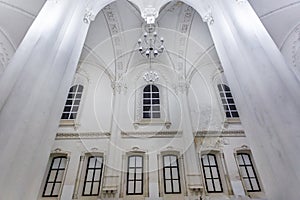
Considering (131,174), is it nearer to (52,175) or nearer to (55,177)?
(55,177)

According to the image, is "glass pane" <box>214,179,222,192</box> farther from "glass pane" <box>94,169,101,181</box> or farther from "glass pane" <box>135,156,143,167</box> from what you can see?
"glass pane" <box>94,169,101,181</box>

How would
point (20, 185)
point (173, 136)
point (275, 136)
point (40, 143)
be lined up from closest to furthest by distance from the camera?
1. point (20, 185)
2. point (275, 136)
3. point (40, 143)
4. point (173, 136)

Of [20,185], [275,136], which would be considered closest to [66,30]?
[20,185]

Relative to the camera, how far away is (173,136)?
8758mm

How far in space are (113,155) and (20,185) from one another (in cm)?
570

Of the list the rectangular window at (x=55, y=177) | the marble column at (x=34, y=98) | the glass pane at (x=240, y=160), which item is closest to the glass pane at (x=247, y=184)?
the glass pane at (x=240, y=160)

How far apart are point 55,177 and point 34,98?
6.13 metres

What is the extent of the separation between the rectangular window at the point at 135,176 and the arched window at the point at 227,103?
4.16 m

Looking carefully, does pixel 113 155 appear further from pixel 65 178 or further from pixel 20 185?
pixel 20 185

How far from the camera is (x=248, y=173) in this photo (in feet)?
26.4

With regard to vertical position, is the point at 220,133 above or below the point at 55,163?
above

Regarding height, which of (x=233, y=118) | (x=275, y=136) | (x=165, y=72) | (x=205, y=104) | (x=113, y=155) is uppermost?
(x=165, y=72)

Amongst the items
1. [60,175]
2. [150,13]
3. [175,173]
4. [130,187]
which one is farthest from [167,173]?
[150,13]

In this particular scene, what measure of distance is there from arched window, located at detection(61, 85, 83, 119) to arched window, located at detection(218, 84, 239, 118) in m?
6.39
